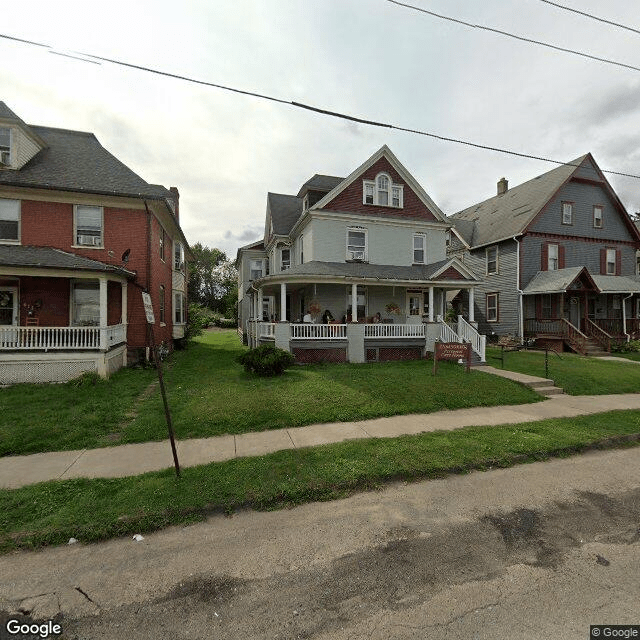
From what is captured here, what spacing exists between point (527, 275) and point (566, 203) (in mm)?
6397

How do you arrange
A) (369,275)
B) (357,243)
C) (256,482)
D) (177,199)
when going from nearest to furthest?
1. (256,482)
2. (369,275)
3. (357,243)
4. (177,199)

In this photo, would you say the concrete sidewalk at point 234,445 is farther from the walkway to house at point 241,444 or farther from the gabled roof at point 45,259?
the gabled roof at point 45,259

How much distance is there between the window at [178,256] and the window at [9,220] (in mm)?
9116

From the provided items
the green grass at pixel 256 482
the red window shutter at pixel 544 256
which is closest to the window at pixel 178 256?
the green grass at pixel 256 482

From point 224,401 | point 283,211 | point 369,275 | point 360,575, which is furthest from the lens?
point 283,211

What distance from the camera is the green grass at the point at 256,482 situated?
3.71 meters

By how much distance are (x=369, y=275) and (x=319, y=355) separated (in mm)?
4631

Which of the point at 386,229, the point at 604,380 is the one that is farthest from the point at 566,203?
the point at 604,380

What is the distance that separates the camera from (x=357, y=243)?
17.7 meters

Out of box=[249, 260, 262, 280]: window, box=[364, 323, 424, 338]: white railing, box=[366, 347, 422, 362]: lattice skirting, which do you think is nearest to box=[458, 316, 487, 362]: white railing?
box=[364, 323, 424, 338]: white railing

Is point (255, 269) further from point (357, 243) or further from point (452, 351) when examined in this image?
point (452, 351)

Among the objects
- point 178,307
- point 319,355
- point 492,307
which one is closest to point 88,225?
point 178,307

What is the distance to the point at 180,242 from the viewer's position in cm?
2308

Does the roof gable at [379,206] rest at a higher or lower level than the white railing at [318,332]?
higher
